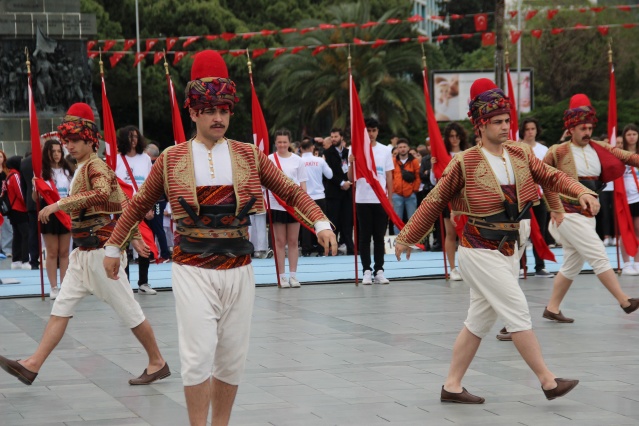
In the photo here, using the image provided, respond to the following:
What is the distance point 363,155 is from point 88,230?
659 centimetres

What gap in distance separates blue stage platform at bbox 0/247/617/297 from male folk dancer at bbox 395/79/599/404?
25.3ft

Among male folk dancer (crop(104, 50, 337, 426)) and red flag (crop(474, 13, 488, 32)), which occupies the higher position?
red flag (crop(474, 13, 488, 32))

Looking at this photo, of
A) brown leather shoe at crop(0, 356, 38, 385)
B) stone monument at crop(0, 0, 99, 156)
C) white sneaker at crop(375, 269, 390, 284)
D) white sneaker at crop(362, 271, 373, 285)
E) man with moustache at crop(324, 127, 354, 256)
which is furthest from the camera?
stone monument at crop(0, 0, 99, 156)

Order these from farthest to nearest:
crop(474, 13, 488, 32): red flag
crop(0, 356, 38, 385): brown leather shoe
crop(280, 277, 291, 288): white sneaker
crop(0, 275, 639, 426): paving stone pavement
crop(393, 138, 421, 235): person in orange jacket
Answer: crop(474, 13, 488, 32): red flag, crop(393, 138, 421, 235): person in orange jacket, crop(280, 277, 291, 288): white sneaker, crop(0, 356, 38, 385): brown leather shoe, crop(0, 275, 639, 426): paving stone pavement

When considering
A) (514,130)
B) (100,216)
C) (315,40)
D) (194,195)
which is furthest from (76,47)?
(315,40)

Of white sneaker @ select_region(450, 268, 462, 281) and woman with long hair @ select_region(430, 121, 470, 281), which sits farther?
white sneaker @ select_region(450, 268, 462, 281)

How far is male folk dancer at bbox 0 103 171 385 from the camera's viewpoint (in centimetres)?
828

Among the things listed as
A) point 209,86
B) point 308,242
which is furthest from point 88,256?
point 308,242

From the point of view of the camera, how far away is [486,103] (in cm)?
751

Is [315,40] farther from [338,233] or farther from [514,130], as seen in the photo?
[514,130]

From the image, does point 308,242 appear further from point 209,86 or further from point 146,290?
point 209,86

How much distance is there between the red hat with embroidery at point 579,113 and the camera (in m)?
11.0

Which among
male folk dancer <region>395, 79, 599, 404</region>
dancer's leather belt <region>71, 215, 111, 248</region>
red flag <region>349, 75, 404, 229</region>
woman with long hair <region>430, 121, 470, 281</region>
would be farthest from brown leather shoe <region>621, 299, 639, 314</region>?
dancer's leather belt <region>71, 215, 111, 248</region>

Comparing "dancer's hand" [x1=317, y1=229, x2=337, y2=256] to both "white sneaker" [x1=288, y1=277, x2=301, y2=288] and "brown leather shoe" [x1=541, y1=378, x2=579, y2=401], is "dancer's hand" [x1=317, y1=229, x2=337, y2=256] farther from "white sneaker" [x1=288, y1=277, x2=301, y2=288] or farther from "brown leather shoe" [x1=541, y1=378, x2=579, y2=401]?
"white sneaker" [x1=288, y1=277, x2=301, y2=288]
